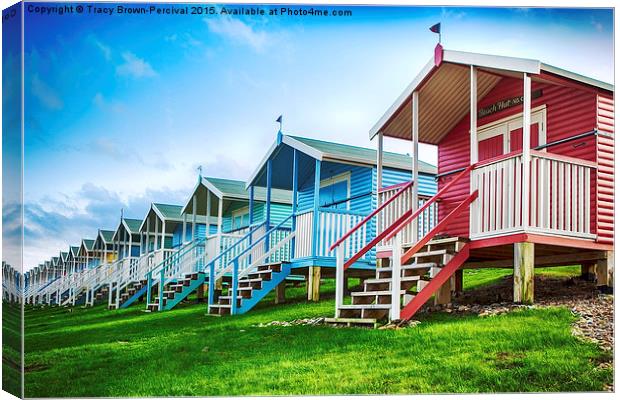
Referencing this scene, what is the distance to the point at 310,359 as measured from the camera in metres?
11.0

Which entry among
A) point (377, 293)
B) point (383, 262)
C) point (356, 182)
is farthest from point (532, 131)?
point (356, 182)

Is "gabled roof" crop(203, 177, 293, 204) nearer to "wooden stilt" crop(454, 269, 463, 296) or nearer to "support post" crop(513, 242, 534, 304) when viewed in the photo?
"wooden stilt" crop(454, 269, 463, 296)

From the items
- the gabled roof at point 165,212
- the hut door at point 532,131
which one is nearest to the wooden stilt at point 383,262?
the hut door at point 532,131

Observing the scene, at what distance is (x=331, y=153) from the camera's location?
16.9 m

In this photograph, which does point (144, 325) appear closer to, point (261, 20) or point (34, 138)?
point (34, 138)

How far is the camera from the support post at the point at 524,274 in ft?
38.5

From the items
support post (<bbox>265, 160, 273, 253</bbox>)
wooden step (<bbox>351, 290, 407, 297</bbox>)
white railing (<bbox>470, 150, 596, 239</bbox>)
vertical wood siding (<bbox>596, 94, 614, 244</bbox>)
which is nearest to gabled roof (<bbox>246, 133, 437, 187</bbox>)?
support post (<bbox>265, 160, 273, 253</bbox>)

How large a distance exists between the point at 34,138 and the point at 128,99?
1288 millimetres

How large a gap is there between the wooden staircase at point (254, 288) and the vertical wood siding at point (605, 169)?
6.40 m

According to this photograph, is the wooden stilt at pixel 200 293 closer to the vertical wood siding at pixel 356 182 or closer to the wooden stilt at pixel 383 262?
the vertical wood siding at pixel 356 182

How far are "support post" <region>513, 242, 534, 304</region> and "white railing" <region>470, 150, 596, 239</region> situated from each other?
0.26 metres

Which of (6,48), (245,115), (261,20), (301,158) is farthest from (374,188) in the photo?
(6,48)

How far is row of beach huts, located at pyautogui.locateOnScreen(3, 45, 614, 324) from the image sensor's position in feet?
39.6

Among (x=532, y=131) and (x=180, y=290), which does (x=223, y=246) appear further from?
(x=532, y=131)
